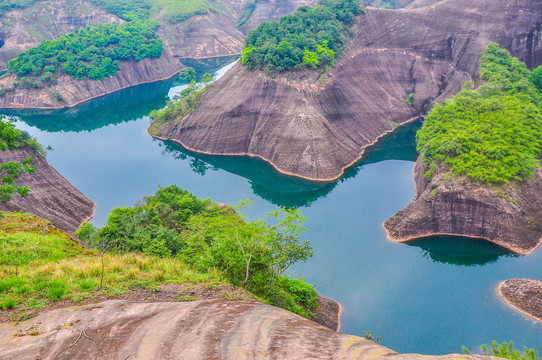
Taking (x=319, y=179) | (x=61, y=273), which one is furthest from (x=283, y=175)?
(x=61, y=273)

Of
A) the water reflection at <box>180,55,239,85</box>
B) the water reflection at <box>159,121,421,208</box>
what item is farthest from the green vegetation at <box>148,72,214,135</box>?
the water reflection at <box>180,55,239,85</box>

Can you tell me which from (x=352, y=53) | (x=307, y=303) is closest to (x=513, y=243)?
(x=307, y=303)

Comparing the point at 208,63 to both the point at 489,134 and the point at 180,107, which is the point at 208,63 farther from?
the point at 489,134

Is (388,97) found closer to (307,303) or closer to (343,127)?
(343,127)

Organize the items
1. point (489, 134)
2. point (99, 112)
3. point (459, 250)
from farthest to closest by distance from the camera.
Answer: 1. point (99, 112)
2. point (489, 134)
3. point (459, 250)

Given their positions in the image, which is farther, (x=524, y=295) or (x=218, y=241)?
(x=524, y=295)
